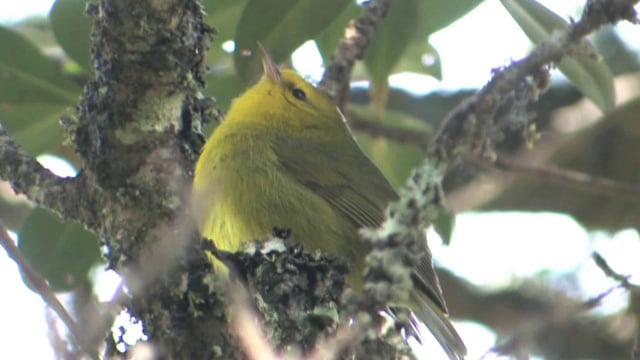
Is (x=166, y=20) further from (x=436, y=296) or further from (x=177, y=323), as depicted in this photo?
(x=436, y=296)

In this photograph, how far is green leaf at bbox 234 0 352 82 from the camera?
4016 mm

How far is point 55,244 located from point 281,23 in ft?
3.87

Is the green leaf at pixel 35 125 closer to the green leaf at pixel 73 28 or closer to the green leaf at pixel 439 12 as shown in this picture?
the green leaf at pixel 73 28

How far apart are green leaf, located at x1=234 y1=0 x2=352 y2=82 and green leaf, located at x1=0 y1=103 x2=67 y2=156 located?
770 millimetres

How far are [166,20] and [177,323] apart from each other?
0.78 metres

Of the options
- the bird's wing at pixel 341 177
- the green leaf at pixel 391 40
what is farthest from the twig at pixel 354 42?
the bird's wing at pixel 341 177

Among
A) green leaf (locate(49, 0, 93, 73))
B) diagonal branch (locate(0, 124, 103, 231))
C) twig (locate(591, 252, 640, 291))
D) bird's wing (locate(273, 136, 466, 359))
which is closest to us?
diagonal branch (locate(0, 124, 103, 231))

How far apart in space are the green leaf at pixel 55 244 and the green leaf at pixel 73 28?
596mm

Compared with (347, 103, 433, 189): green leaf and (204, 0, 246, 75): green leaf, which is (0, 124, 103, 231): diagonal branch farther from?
(347, 103, 433, 189): green leaf

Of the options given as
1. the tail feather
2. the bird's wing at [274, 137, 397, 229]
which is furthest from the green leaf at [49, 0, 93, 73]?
the tail feather

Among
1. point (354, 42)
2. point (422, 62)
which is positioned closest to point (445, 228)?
point (422, 62)

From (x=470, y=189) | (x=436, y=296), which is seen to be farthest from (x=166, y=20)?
(x=470, y=189)

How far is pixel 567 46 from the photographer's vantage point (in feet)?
7.62

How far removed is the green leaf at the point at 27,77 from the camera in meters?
4.45
